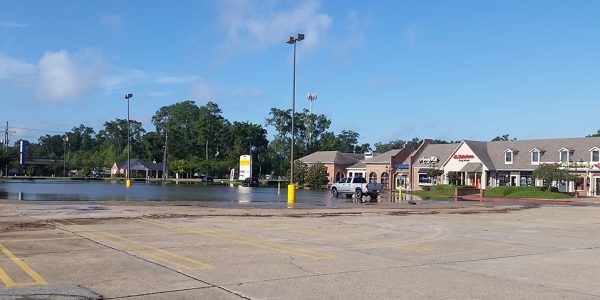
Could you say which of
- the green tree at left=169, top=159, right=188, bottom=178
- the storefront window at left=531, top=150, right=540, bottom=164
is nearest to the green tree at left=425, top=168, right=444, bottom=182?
the storefront window at left=531, top=150, right=540, bottom=164

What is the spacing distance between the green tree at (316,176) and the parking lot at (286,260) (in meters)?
71.6

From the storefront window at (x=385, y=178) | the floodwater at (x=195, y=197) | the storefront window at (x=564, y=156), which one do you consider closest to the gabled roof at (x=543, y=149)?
the storefront window at (x=564, y=156)

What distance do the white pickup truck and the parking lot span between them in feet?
84.7

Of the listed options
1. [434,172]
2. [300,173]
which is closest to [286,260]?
[434,172]

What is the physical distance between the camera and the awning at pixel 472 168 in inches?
2763

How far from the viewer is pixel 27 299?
7.03 metres

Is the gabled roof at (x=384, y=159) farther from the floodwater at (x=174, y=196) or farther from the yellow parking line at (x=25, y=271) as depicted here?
the yellow parking line at (x=25, y=271)

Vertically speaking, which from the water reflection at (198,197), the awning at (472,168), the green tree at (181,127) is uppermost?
the green tree at (181,127)

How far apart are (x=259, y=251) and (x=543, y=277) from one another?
574 cm

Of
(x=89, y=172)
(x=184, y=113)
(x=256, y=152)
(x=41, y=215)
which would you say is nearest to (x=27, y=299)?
(x=41, y=215)

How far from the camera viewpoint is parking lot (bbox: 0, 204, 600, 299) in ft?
26.3

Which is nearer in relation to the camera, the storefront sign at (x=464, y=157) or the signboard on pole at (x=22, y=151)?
the storefront sign at (x=464, y=157)

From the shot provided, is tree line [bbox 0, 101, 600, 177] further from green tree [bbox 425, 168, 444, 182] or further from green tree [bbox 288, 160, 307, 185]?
green tree [bbox 425, 168, 444, 182]

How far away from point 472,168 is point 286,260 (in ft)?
210
